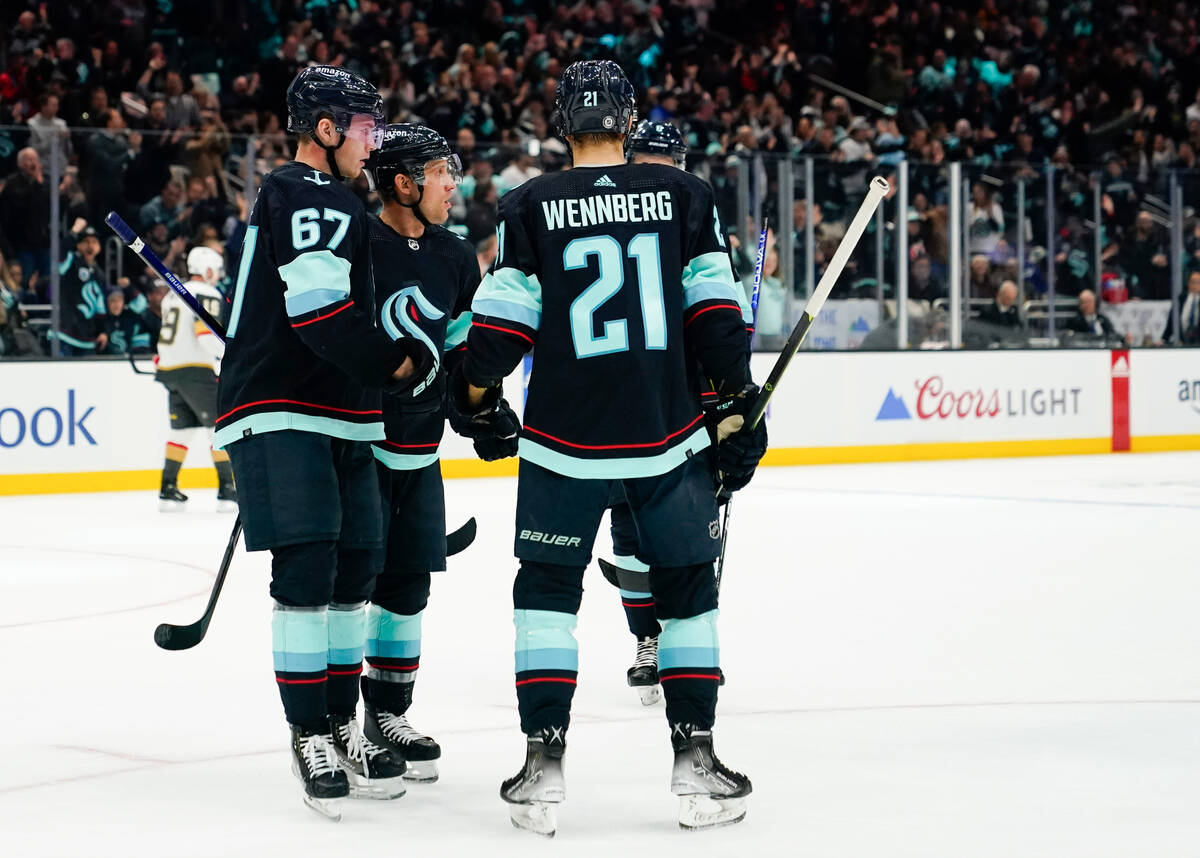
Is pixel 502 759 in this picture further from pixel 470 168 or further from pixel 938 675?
pixel 470 168

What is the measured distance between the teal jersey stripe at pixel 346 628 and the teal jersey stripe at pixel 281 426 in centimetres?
37

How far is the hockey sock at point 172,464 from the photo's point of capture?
9703mm

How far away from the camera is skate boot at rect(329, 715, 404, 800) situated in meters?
3.49

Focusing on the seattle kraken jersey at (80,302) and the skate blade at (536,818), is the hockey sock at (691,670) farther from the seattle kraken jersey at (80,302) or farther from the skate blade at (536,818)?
the seattle kraken jersey at (80,302)

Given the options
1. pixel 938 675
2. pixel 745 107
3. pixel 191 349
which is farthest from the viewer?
pixel 745 107

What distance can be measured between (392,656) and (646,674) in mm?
947

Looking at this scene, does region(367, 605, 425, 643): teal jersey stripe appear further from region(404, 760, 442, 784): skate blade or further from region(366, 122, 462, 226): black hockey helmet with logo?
region(366, 122, 462, 226): black hockey helmet with logo

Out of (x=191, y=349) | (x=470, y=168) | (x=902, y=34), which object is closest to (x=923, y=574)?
(x=191, y=349)

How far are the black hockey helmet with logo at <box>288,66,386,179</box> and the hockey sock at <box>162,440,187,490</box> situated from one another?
6498mm

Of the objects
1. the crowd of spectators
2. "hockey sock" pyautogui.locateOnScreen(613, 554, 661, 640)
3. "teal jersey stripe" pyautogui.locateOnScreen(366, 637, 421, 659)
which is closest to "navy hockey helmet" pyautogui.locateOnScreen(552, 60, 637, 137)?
"teal jersey stripe" pyautogui.locateOnScreen(366, 637, 421, 659)

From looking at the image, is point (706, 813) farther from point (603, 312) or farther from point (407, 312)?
point (407, 312)

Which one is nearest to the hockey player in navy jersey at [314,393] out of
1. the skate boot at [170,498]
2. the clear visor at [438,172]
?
the clear visor at [438,172]

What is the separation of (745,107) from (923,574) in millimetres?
9813

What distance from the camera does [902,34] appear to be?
1852cm
